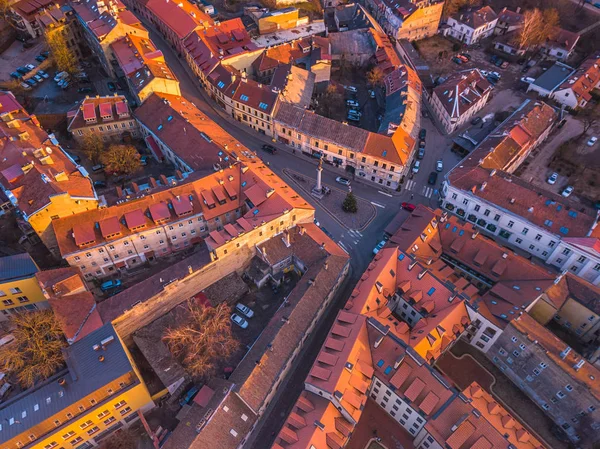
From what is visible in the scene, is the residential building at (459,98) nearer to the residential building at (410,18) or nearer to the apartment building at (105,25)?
the residential building at (410,18)

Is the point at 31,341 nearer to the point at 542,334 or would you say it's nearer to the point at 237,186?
the point at 237,186

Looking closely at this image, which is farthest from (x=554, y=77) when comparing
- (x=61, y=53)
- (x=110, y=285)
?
(x=61, y=53)

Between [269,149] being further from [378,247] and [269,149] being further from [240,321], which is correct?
[240,321]

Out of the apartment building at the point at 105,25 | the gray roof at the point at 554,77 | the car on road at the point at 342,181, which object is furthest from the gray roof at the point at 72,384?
the gray roof at the point at 554,77

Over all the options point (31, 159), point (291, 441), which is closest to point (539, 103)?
point (291, 441)

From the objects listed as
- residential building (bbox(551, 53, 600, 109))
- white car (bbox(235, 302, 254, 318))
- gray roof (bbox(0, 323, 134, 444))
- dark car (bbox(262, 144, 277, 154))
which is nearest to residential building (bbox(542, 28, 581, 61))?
residential building (bbox(551, 53, 600, 109))
